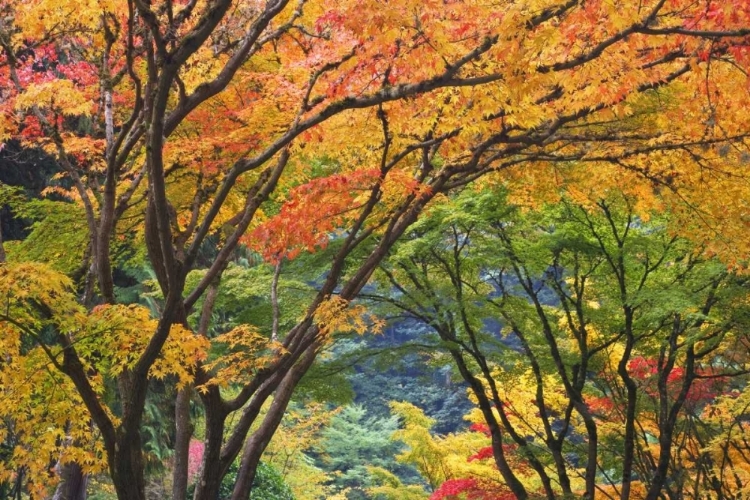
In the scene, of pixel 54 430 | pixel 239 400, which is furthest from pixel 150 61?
pixel 54 430

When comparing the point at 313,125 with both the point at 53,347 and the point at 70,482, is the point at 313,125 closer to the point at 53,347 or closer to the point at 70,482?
the point at 53,347

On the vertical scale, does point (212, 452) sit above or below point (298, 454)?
below

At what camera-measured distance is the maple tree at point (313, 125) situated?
14.4ft

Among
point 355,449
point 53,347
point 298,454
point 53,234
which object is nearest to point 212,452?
point 53,347

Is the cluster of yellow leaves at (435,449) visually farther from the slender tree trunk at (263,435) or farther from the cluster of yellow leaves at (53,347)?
the cluster of yellow leaves at (53,347)

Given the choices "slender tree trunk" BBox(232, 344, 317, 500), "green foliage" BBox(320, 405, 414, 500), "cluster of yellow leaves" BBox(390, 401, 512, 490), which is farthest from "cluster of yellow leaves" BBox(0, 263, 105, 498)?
"green foliage" BBox(320, 405, 414, 500)

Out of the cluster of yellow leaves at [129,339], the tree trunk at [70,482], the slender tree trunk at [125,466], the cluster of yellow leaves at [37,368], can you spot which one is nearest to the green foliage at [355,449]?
the tree trunk at [70,482]

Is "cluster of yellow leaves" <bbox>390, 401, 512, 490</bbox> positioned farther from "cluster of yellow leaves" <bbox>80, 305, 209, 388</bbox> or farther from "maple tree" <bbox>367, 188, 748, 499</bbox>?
"cluster of yellow leaves" <bbox>80, 305, 209, 388</bbox>

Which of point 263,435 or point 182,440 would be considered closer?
point 263,435

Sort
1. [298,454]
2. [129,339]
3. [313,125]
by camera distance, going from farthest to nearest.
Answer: [298,454] < [129,339] < [313,125]

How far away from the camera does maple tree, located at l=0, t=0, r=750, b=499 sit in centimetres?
439

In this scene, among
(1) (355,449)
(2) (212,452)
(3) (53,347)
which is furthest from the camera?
(1) (355,449)

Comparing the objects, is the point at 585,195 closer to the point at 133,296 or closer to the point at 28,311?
the point at 28,311

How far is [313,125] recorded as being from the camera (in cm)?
468
